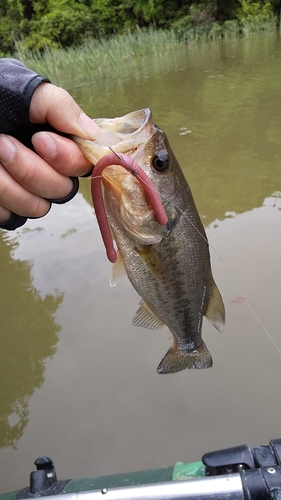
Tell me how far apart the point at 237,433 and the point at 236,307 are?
3.39 feet

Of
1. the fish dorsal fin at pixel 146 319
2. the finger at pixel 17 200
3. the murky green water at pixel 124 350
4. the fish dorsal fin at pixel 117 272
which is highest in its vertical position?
the finger at pixel 17 200

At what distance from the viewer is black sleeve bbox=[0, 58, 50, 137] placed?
51.5 inches

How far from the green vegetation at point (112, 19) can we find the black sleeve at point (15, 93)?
2399 cm

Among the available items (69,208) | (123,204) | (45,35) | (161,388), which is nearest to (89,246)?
(69,208)

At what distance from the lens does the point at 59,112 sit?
137 cm

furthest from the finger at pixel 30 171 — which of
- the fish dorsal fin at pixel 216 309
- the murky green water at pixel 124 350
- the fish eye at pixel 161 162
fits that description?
the murky green water at pixel 124 350

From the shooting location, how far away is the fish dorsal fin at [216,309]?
2.03 metres

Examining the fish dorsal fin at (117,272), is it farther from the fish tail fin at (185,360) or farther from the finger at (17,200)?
the fish tail fin at (185,360)

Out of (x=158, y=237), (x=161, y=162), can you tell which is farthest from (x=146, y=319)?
(x=161, y=162)

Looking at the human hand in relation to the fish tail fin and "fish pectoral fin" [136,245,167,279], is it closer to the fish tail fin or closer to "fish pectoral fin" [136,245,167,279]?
"fish pectoral fin" [136,245,167,279]

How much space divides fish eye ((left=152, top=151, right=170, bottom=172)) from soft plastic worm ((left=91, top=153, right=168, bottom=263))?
0.32ft

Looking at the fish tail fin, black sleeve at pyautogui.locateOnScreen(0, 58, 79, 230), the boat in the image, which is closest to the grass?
the fish tail fin

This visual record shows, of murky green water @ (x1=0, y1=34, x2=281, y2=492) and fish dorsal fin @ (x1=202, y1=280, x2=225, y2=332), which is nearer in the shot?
fish dorsal fin @ (x1=202, y1=280, x2=225, y2=332)

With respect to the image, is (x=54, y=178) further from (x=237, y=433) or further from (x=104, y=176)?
(x=237, y=433)
